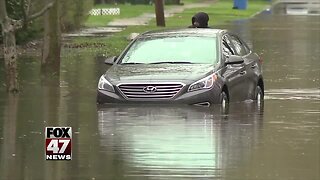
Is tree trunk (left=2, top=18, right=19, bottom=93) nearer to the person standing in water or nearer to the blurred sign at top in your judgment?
the person standing in water

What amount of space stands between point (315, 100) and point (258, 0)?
7855 centimetres

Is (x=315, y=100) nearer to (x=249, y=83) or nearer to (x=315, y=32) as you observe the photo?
(x=249, y=83)

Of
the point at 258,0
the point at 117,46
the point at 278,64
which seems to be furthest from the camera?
the point at 258,0

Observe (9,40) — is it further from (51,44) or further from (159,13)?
(159,13)

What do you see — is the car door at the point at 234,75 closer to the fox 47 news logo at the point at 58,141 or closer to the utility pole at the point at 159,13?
the fox 47 news logo at the point at 58,141

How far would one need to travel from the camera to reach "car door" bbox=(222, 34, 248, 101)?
15891 mm

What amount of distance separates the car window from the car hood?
1390 millimetres

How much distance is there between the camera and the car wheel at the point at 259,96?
55.5 feet

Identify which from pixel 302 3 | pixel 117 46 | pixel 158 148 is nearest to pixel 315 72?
pixel 117 46

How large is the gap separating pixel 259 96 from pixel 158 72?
2459 millimetres

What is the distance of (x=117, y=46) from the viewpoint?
105 ft

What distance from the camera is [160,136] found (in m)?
12.3

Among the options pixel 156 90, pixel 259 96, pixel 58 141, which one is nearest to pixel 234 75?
pixel 259 96

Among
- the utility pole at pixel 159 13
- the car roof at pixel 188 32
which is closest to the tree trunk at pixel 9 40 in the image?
the car roof at pixel 188 32
